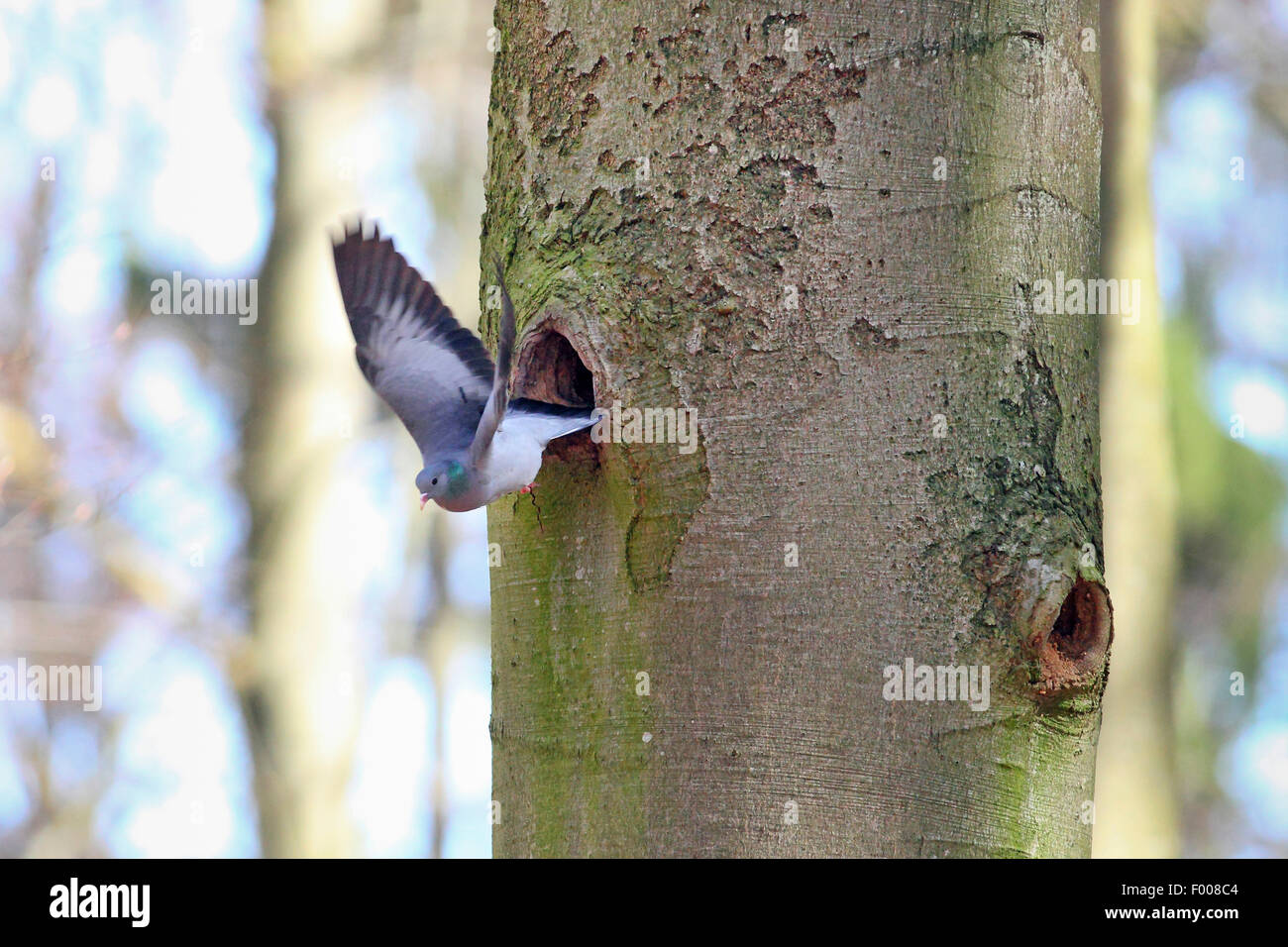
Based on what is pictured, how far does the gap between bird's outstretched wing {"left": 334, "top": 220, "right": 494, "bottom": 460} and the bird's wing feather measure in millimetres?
290

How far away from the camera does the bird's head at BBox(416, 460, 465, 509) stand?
1.96 metres

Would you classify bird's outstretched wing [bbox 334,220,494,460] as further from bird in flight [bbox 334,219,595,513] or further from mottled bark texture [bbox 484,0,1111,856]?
mottled bark texture [bbox 484,0,1111,856]

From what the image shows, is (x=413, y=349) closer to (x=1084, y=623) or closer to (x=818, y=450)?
(x=818, y=450)

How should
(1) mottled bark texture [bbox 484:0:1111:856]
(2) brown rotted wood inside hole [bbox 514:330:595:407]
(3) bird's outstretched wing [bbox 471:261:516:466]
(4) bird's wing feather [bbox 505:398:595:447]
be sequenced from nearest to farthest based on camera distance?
1. (1) mottled bark texture [bbox 484:0:1111:856]
2. (3) bird's outstretched wing [bbox 471:261:516:466]
3. (4) bird's wing feather [bbox 505:398:595:447]
4. (2) brown rotted wood inside hole [bbox 514:330:595:407]

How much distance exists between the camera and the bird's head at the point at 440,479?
196 cm

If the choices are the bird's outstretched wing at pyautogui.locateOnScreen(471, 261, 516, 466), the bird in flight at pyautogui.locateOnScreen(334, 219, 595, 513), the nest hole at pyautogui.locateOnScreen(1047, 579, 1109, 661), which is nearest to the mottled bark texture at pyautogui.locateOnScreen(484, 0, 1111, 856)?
the nest hole at pyautogui.locateOnScreen(1047, 579, 1109, 661)

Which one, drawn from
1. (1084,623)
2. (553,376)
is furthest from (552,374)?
(1084,623)

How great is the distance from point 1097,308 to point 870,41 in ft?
1.78

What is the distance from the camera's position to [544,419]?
1896 millimetres

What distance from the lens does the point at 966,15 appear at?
5.43 feet

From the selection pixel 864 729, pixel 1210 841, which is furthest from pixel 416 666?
pixel 864 729

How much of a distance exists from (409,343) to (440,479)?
41 centimetres

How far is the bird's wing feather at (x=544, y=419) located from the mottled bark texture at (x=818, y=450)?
54mm

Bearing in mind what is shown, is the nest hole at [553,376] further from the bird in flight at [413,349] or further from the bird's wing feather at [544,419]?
the bird in flight at [413,349]
